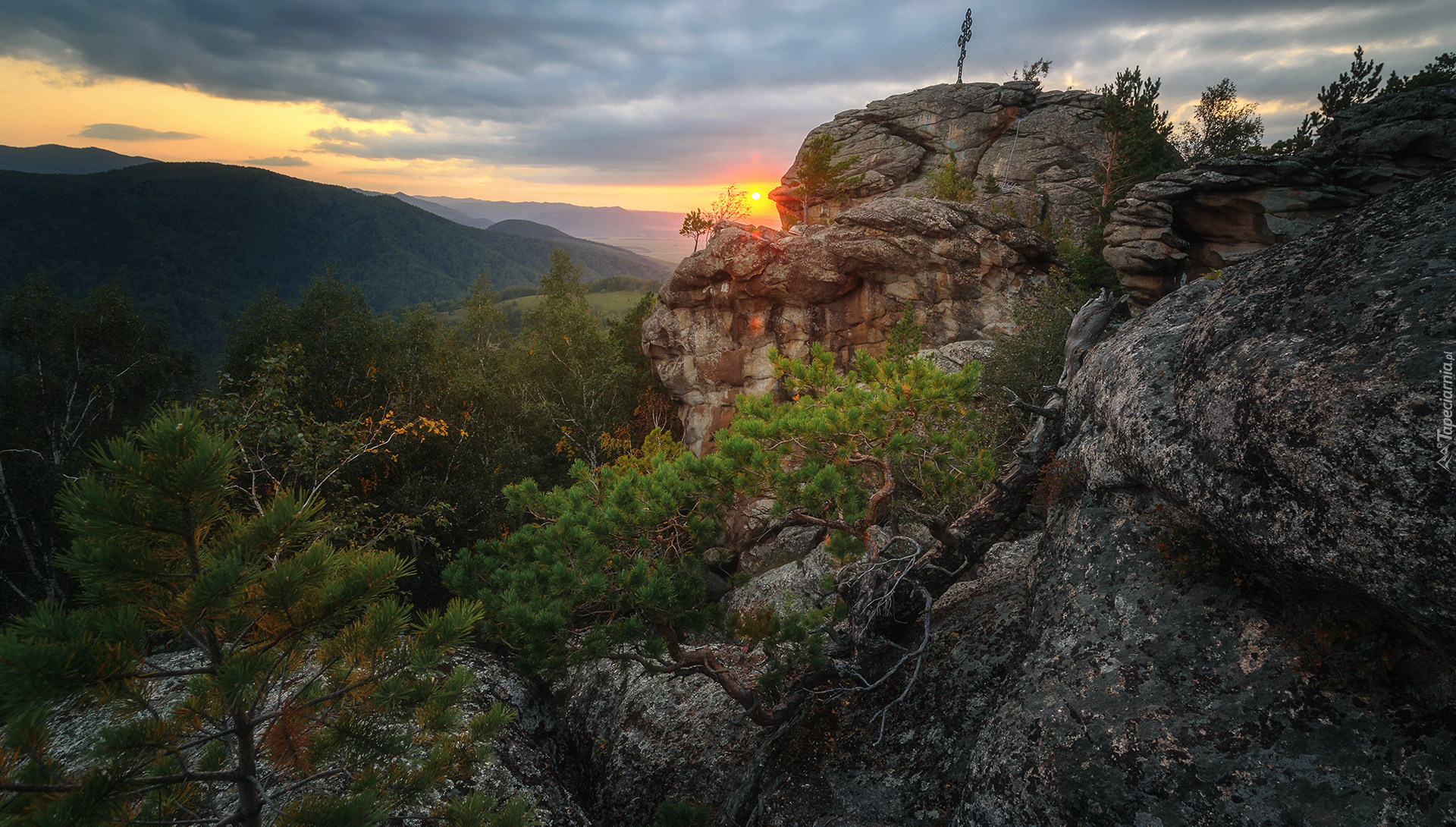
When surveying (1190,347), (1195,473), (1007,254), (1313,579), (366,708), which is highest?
(1007,254)

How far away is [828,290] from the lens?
3017cm

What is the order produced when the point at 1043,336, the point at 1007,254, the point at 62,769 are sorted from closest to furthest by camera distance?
the point at 62,769, the point at 1043,336, the point at 1007,254

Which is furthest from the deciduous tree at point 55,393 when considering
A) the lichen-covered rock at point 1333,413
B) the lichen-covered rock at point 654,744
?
the lichen-covered rock at point 1333,413

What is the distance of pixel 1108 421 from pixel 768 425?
13.4 feet

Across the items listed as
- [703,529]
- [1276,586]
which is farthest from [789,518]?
[1276,586]

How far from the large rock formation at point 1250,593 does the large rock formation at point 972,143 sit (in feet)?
121

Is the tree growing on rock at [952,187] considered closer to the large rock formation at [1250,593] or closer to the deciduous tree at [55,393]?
the large rock formation at [1250,593]

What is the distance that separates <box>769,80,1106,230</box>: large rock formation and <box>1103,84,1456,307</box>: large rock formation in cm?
2082

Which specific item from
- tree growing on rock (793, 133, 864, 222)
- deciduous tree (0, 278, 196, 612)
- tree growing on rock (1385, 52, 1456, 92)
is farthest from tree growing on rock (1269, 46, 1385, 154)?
deciduous tree (0, 278, 196, 612)

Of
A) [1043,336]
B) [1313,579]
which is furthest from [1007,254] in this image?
[1313,579]

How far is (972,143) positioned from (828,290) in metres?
25.0

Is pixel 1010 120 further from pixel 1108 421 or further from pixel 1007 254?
pixel 1108 421

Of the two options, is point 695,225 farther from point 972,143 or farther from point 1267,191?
point 1267,191

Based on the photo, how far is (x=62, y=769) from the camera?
3184mm
